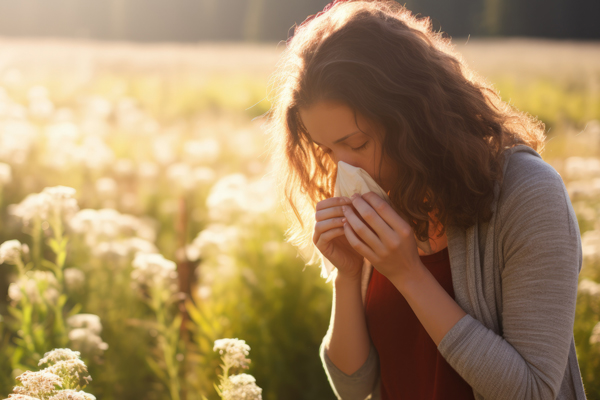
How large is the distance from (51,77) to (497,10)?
29.9ft

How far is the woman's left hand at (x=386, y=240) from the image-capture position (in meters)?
1.40

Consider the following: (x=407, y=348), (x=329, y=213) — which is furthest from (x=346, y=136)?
(x=407, y=348)

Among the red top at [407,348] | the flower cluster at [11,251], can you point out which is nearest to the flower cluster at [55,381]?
the flower cluster at [11,251]

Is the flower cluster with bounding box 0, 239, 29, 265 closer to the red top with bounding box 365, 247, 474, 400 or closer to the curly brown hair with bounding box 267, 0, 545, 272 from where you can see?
the curly brown hair with bounding box 267, 0, 545, 272

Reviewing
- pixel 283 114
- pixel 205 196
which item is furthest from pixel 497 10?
pixel 283 114

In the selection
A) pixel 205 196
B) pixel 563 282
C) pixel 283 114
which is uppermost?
pixel 205 196

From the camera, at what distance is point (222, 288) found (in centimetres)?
316

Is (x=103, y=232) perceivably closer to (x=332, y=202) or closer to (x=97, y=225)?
(x=97, y=225)

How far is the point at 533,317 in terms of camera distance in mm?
1294

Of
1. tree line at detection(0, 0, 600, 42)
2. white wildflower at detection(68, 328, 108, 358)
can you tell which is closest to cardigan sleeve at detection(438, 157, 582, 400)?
white wildflower at detection(68, 328, 108, 358)

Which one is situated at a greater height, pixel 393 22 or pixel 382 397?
pixel 393 22

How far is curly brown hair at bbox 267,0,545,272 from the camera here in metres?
1.47

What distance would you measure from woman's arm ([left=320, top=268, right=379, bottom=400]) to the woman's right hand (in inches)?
2.4

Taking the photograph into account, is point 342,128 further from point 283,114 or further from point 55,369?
point 55,369
